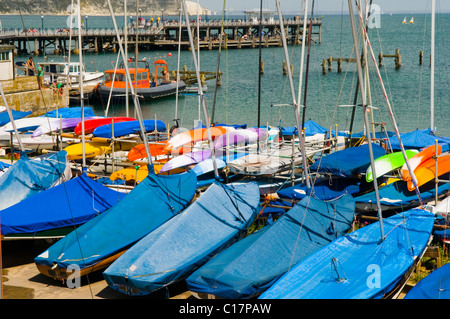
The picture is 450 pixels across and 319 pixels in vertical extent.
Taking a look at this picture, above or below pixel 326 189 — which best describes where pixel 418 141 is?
above

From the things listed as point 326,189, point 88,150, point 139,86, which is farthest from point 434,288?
point 139,86

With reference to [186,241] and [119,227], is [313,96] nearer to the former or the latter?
[119,227]

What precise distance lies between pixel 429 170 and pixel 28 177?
1109cm

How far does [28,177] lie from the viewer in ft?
55.7

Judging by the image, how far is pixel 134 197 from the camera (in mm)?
14711

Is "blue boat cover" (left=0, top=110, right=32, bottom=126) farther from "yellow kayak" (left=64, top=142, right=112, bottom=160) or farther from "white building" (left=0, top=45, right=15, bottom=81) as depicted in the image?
"yellow kayak" (left=64, top=142, right=112, bottom=160)

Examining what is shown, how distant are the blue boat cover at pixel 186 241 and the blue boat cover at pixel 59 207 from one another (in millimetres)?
2575

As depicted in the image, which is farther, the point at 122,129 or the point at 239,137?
the point at 122,129

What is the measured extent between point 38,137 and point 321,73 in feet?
132

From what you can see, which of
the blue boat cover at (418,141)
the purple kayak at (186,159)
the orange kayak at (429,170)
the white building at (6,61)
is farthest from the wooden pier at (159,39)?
the orange kayak at (429,170)

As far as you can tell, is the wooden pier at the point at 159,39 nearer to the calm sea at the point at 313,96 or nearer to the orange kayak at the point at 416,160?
the calm sea at the point at 313,96

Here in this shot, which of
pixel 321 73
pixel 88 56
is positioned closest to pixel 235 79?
pixel 321 73

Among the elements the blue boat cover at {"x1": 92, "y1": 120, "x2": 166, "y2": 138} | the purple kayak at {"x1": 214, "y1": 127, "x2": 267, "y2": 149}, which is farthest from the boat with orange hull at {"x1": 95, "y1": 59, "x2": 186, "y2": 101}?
the purple kayak at {"x1": 214, "y1": 127, "x2": 267, "y2": 149}
